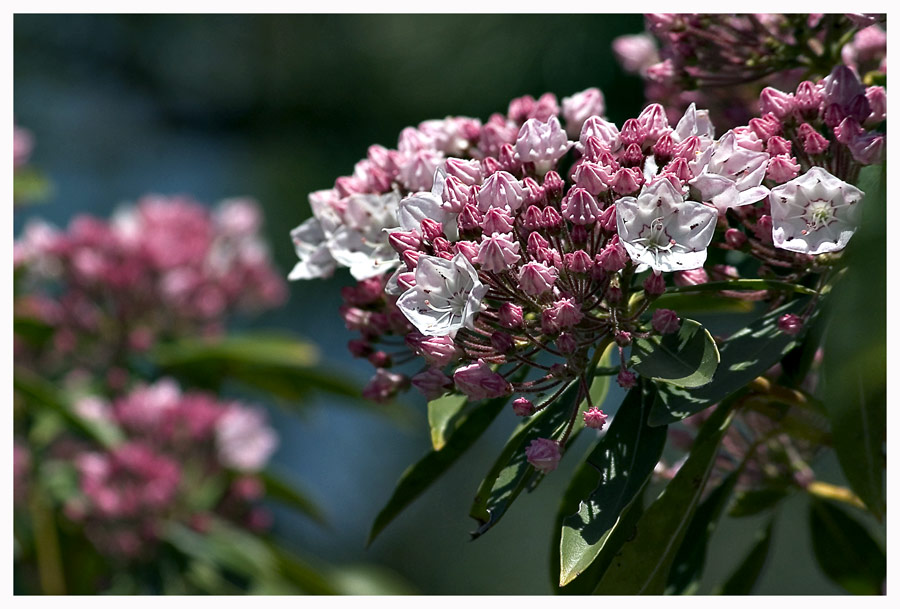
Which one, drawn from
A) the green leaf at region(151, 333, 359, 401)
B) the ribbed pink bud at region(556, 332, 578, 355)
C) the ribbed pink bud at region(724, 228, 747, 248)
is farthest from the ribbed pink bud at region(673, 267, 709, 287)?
the green leaf at region(151, 333, 359, 401)

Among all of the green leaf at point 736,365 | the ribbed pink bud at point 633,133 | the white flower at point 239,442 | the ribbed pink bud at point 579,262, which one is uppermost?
the ribbed pink bud at point 633,133

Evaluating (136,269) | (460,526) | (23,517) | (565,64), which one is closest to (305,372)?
(136,269)

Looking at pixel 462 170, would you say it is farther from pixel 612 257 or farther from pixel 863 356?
pixel 863 356

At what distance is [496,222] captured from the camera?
0.85 meters

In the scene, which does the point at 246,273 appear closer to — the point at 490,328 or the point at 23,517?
the point at 23,517

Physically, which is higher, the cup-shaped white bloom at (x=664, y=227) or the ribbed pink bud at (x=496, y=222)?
the ribbed pink bud at (x=496, y=222)

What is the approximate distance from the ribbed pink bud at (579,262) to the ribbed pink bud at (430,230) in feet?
0.38

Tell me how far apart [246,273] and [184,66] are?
425cm

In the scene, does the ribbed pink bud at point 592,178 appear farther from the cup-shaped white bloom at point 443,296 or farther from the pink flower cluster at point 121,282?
the pink flower cluster at point 121,282

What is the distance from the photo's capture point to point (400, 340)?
3.51ft

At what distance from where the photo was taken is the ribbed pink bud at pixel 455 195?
0.88 meters

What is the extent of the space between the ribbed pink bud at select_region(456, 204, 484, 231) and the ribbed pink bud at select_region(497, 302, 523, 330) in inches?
2.8

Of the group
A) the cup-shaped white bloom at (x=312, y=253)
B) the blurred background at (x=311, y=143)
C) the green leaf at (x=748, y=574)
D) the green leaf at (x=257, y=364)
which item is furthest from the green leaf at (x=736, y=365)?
the blurred background at (x=311, y=143)

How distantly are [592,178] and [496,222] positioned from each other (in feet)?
0.30
